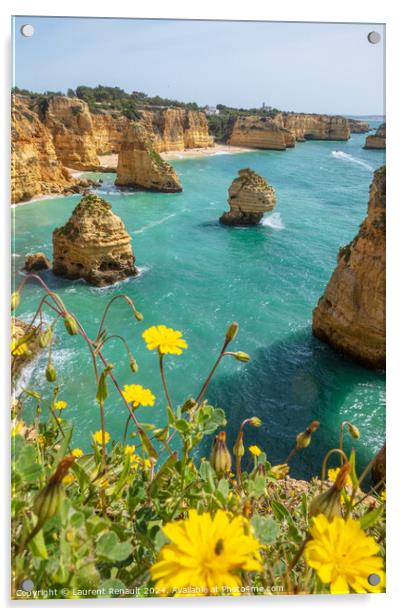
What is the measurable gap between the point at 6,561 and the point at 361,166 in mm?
Answer: 4464

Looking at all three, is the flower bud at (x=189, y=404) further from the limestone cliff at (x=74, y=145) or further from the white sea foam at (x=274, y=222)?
the limestone cliff at (x=74, y=145)

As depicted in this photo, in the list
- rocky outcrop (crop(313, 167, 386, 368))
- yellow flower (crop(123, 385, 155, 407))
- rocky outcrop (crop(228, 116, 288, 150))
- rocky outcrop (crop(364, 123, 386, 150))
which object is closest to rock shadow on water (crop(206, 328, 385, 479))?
rocky outcrop (crop(313, 167, 386, 368))

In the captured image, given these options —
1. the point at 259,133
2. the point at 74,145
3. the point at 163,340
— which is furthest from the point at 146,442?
the point at 74,145

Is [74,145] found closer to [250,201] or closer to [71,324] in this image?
[250,201]

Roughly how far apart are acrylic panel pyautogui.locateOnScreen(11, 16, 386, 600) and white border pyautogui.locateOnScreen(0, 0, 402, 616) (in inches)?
2.4

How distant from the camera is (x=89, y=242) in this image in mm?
8688

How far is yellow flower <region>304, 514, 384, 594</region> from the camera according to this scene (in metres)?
0.98

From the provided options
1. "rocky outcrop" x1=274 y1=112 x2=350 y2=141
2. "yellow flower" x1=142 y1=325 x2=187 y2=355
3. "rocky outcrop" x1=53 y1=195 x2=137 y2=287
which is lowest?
"yellow flower" x1=142 y1=325 x2=187 y2=355

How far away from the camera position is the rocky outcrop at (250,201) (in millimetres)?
7129

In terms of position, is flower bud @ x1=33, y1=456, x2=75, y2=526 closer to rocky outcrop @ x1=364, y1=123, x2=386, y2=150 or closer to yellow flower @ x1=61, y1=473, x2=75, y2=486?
yellow flower @ x1=61, y1=473, x2=75, y2=486

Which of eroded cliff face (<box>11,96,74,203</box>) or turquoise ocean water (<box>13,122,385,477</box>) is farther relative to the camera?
eroded cliff face (<box>11,96,74,203</box>)
